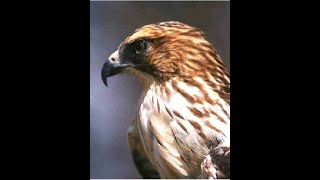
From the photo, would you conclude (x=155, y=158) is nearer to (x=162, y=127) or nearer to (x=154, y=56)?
(x=162, y=127)

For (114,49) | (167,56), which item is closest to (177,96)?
(167,56)

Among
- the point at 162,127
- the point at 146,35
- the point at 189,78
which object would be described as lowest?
the point at 162,127

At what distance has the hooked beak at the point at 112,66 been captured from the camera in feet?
5.16

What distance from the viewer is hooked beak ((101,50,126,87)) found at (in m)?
1.57

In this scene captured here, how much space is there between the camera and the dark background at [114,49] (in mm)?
1585

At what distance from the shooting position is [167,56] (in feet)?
5.15

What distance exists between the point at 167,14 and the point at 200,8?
0.10 metres

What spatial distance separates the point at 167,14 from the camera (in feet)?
5.19

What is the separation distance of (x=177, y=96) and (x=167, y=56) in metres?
0.11

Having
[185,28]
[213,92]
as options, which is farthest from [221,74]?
[185,28]

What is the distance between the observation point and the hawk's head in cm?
157

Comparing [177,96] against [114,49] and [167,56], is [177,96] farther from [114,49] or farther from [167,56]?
[114,49]

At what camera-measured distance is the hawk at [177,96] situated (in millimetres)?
1540

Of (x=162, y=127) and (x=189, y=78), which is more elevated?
(x=189, y=78)
